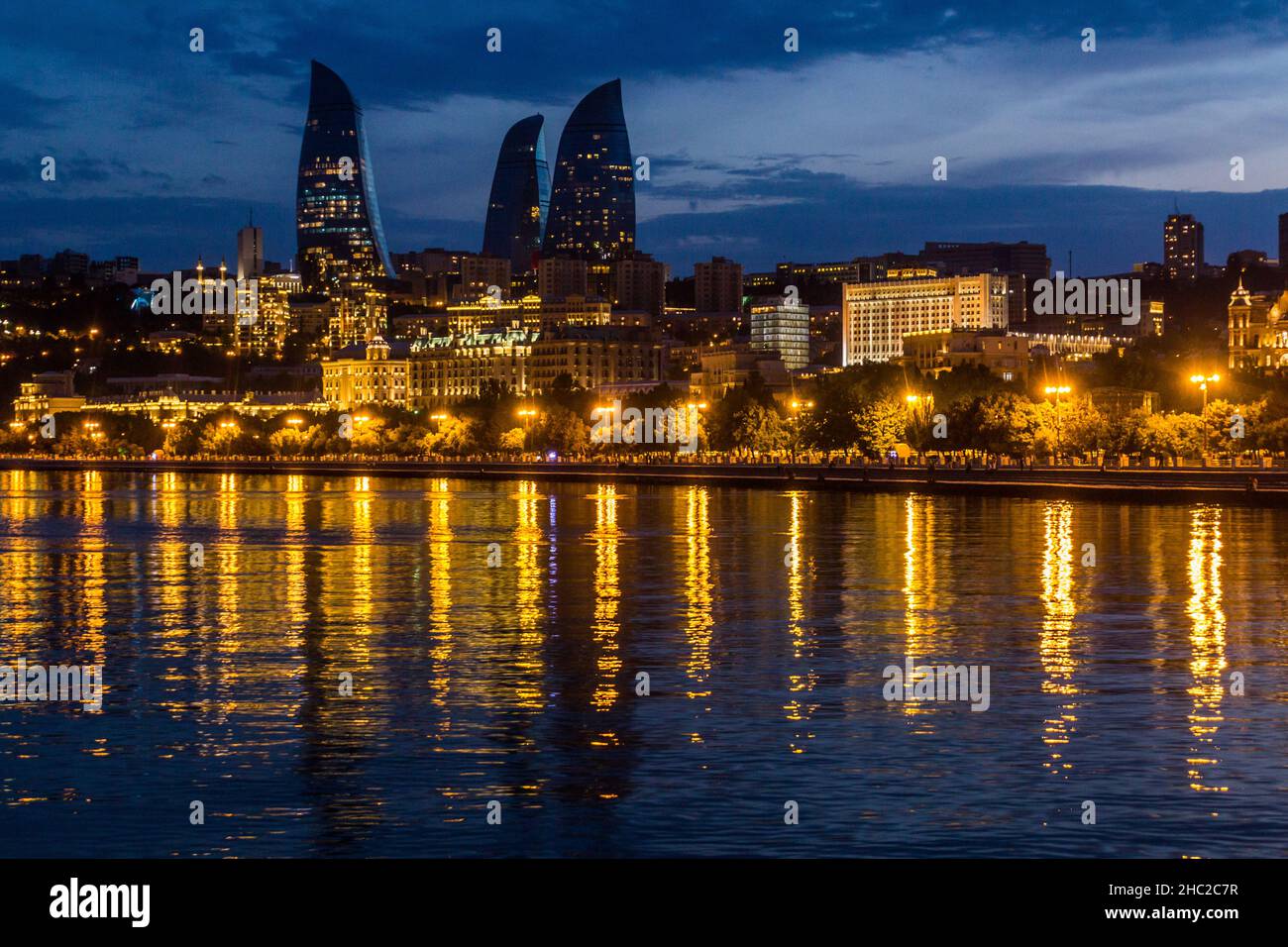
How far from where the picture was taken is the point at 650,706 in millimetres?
20906

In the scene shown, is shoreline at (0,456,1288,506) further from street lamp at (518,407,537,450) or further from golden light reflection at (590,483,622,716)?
golden light reflection at (590,483,622,716)

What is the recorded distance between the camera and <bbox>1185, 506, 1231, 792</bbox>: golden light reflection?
17297 mm

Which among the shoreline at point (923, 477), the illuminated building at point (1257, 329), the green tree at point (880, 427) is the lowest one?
the shoreline at point (923, 477)

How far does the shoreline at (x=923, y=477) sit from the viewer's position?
74.9 meters

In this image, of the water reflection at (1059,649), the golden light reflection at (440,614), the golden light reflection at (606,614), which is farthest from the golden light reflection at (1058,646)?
the golden light reflection at (440,614)

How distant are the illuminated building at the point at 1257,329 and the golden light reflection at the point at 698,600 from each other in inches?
5149

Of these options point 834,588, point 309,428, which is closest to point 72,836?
point 834,588

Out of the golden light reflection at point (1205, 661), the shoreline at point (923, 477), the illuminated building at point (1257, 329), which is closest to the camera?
the golden light reflection at point (1205, 661)

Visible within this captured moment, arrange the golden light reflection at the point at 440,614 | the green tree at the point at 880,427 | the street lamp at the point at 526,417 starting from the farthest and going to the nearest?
→ 1. the street lamp at the point at 526,417
2. the green tree at the point at 880,427
3. the golden light reflection at the point at 440,614

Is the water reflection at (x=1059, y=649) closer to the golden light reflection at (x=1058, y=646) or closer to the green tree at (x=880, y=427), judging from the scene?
the golden light reflection at (x=1058, y=646)

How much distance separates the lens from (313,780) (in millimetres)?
16547

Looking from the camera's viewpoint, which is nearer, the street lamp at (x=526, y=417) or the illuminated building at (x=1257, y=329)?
the street lamp at (x=526, y=417)

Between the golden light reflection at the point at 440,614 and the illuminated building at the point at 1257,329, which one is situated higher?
the illuminated building at the point at 1257,329
